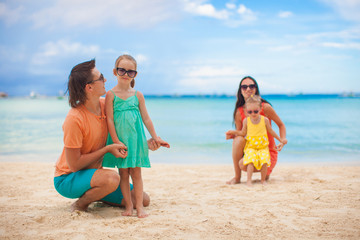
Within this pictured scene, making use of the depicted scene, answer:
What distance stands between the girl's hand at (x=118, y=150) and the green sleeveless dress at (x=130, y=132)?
0.30ft

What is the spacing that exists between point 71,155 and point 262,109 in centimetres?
306

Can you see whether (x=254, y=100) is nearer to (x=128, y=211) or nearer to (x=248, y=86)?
(x=248, y=86)

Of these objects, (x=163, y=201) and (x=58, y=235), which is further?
(x=163, y=201)

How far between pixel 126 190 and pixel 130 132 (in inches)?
25.4

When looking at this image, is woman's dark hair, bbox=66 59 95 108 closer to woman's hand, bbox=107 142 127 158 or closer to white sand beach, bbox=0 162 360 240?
woman's hand, bbox=107 142 127 158

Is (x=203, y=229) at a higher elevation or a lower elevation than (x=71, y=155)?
lower

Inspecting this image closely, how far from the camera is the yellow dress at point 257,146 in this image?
4.54 meters

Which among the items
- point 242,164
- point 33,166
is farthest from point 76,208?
point 33,166

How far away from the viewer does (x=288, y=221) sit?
298 cm

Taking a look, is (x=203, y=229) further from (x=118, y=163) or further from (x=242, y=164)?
(x=242, y=164)

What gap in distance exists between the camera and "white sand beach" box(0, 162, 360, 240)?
270 centimetres

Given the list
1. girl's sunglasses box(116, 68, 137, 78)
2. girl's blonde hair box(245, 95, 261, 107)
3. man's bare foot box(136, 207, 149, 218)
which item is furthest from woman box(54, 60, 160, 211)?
girl's blonde hair box(245, 95, 261, 107)

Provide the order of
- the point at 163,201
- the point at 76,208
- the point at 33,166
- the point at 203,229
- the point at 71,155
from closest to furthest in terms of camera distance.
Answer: the point at 203,229
the point at 71,155
the point at 76,208
the point at 163,201
the point at 33,166

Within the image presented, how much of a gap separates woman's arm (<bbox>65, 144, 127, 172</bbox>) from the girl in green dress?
0.36 feet
